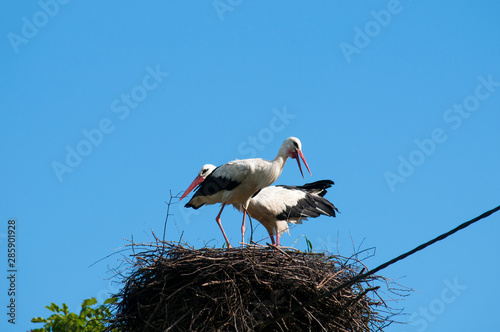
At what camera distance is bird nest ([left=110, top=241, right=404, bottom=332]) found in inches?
219

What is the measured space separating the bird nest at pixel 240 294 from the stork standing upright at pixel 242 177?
2417mm

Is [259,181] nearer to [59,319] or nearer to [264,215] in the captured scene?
[264,215]

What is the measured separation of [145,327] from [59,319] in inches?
47.0

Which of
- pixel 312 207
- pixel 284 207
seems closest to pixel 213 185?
pixel 284 207

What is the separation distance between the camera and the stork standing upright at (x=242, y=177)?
331 inches

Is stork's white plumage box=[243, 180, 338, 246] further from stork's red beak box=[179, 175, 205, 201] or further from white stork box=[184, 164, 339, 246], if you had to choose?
stork's red beak box=[179, 175, 205, 201]

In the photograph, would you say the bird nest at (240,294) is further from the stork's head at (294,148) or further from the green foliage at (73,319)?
the stork's head at (294,148)

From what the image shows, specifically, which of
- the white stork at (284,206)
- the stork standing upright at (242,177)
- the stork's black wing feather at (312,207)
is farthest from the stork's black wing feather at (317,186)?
the stork standing upright at (242,177)

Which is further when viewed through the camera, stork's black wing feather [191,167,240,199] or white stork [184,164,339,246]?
white stork [184,164,339,246]

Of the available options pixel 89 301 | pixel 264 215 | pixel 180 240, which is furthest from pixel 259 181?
pixel 89 301

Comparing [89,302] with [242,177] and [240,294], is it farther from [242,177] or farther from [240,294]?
[242,177]

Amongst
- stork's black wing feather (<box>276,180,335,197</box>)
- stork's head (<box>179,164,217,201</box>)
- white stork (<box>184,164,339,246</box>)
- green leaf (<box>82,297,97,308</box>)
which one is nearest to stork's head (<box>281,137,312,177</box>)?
stork's head (<box>179,164,217,201</box>)

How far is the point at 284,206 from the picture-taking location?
10.1 metres

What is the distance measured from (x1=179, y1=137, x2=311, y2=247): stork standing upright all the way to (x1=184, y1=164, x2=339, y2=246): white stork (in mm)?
1073
